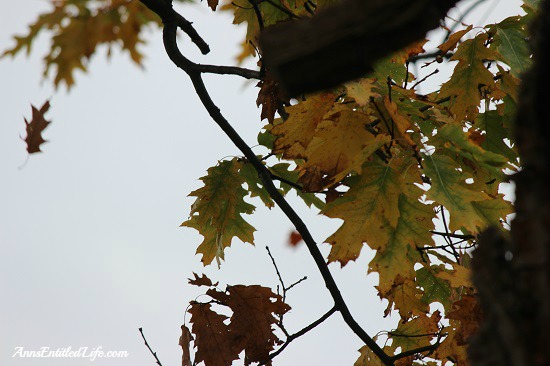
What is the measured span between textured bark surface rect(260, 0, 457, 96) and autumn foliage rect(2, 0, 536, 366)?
86cm

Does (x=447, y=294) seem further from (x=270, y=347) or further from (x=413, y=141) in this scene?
(x=413, y=141)

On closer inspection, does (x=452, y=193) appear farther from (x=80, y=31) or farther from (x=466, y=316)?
(x=80, y=31)

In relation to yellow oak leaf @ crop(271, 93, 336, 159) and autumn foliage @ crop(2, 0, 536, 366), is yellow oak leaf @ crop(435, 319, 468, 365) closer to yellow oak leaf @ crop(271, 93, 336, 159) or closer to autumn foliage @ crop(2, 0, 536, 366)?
autumn foliage @ crop(2, 0, 536, 366)

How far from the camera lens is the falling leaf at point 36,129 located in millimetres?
2977

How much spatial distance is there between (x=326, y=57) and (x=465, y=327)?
1.91 m

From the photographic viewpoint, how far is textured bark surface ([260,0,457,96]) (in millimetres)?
907

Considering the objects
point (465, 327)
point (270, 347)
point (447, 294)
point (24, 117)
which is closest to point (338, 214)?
point (465, 327)

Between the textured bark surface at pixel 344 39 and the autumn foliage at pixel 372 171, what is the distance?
86cm

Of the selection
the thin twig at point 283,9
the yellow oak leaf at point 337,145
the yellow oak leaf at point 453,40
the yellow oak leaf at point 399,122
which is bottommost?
the yellow oak leaf at point 399,122

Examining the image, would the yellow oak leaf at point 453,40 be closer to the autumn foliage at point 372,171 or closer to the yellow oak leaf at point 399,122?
the autumn foliage at point 372,171

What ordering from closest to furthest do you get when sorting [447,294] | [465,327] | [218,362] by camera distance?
[465,327] → [218,362] → [447,294]

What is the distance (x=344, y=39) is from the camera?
909mm

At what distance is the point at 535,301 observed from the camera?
0.83m

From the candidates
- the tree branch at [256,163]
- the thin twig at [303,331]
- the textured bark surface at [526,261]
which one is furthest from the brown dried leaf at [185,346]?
the textured bark surface at [526,261]
